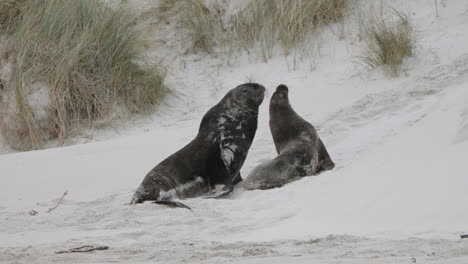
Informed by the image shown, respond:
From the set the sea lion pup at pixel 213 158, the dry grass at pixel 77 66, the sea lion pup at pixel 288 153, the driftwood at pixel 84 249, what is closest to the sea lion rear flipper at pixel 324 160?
the sea lion pup at pixel 288 153

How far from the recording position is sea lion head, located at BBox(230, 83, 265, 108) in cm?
791

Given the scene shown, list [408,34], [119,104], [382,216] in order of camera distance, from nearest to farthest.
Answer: [382,216], [408,34], [119,104]

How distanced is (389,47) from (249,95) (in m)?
2.43

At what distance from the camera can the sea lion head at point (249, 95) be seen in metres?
7.91

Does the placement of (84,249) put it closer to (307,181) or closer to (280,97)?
(307,181)

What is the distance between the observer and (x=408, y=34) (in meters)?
9.85

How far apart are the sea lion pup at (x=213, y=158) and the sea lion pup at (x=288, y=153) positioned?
0.20 meters

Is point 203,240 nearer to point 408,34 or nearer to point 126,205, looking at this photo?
point 126,205

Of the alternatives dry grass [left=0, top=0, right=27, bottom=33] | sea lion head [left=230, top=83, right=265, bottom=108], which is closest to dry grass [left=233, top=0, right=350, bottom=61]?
dry grass [left=0, top=0, right=27, bottom=33]

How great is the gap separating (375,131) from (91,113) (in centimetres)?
387

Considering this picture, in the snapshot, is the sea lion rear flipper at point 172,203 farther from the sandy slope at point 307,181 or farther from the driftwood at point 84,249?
the driftwood at point 84,249

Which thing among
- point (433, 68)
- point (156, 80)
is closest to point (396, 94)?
point (433, 68)

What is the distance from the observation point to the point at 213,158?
7.38 m

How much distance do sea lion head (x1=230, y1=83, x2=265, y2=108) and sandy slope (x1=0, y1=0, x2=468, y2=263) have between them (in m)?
0.57
